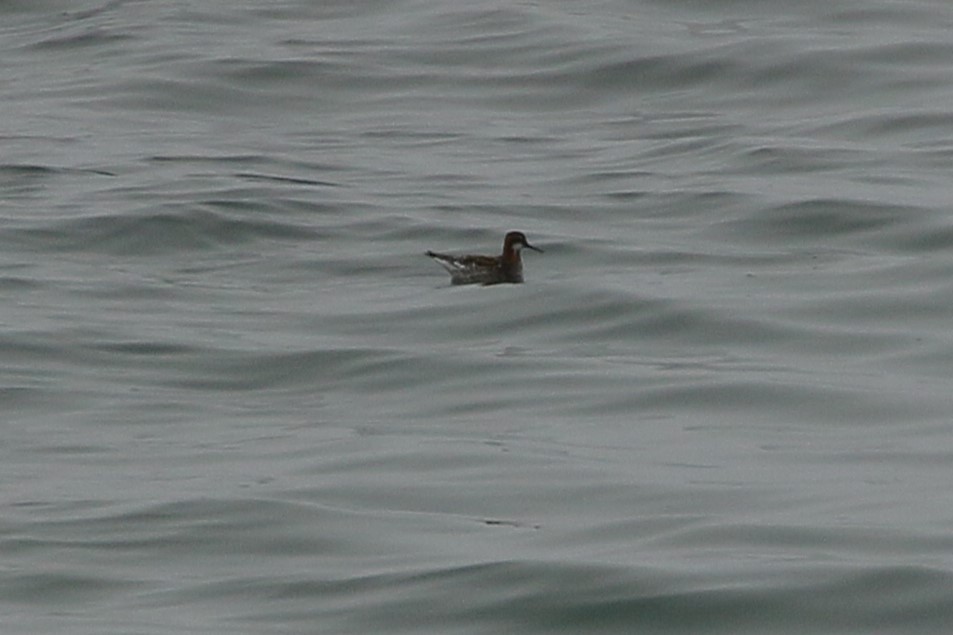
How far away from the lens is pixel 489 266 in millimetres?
14203

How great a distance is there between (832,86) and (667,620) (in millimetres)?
13248

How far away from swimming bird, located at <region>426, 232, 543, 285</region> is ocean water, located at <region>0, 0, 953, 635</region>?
3.9 inches

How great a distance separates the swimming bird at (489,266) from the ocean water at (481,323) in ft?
0.32

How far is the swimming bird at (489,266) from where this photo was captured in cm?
1396

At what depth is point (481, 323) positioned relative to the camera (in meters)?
13.2

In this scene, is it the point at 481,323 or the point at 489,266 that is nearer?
the point at 481,323

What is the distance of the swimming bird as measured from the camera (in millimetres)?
13961

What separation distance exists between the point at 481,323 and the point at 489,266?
107 centimetres

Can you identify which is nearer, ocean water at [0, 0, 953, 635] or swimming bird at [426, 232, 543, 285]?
ocean water at [0, 0, 953, 635]

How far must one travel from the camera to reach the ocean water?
777 centimetres

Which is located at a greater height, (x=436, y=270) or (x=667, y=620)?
(x=667, y=620)

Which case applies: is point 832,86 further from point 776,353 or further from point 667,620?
point 667,620

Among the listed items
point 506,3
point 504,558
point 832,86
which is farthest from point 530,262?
point 506,3

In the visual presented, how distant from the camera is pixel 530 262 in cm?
1495
